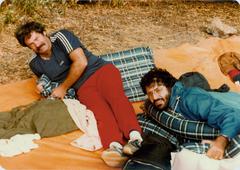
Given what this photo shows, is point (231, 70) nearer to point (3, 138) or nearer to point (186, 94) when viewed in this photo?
point (186, 94)

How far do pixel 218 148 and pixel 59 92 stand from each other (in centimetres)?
113

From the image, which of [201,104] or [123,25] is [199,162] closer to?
[201,104]

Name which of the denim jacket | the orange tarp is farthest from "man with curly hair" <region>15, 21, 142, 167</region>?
the denim jacket

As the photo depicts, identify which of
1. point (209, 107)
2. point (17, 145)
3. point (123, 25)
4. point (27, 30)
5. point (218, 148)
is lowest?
point (17, 145)

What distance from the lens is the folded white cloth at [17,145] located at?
7.60 feet

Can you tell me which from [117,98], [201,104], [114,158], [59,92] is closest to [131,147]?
[114,158]

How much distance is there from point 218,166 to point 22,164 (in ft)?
2.99

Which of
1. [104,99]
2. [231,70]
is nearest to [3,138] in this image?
[104,99]

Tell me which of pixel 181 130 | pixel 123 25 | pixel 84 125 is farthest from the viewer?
pixel 123 25

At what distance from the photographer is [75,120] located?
8.45ft

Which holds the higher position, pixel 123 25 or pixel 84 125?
pixel 123 25

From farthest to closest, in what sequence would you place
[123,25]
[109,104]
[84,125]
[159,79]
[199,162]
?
1. [123,25]
2. [109,104]
3. [84,125]
4. [159,79]
5. [199,162]

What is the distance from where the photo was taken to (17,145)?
2357 millimetres

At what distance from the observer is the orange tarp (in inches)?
89.6
